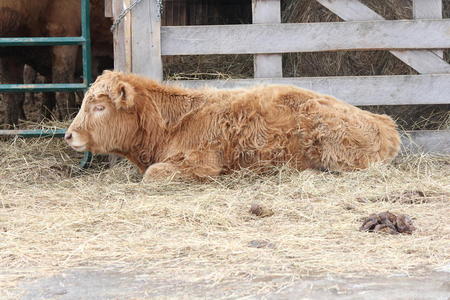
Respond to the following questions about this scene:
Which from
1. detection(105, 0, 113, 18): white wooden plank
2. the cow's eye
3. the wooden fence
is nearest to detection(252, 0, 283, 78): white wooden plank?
the wooden fence

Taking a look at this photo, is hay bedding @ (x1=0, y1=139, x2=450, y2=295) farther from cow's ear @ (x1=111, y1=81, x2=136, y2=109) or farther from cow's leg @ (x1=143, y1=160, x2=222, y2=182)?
cow's ear @ (x1=111, y1=81, x2=136, y2=109)

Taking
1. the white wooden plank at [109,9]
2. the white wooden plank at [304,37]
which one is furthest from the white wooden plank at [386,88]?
the white wooden plank at [109,9]

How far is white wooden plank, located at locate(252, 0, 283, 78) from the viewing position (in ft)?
23.8

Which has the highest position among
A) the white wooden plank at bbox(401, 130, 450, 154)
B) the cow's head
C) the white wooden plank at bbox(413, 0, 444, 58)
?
the white wooden plank at bbox(413, 0, 444, 58)

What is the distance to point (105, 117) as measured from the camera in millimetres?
6539

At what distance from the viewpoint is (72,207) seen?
5453mm

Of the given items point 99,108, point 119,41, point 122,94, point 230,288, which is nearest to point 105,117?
point 99,108

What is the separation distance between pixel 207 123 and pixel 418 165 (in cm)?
185

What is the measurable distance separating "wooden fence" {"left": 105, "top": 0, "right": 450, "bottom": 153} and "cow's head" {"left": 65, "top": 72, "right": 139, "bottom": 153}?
82cm

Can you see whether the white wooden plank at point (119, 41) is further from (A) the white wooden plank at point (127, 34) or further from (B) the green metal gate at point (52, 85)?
(B) the green metal gate at point (52, 85)

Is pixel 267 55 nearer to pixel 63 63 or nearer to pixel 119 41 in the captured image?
pixel 119 41

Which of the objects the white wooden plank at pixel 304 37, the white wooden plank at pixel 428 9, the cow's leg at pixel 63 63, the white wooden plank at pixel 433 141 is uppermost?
the white wooden plank at pixel 428 9

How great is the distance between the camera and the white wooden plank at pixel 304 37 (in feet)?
23.6

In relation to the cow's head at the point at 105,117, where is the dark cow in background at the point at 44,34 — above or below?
above
